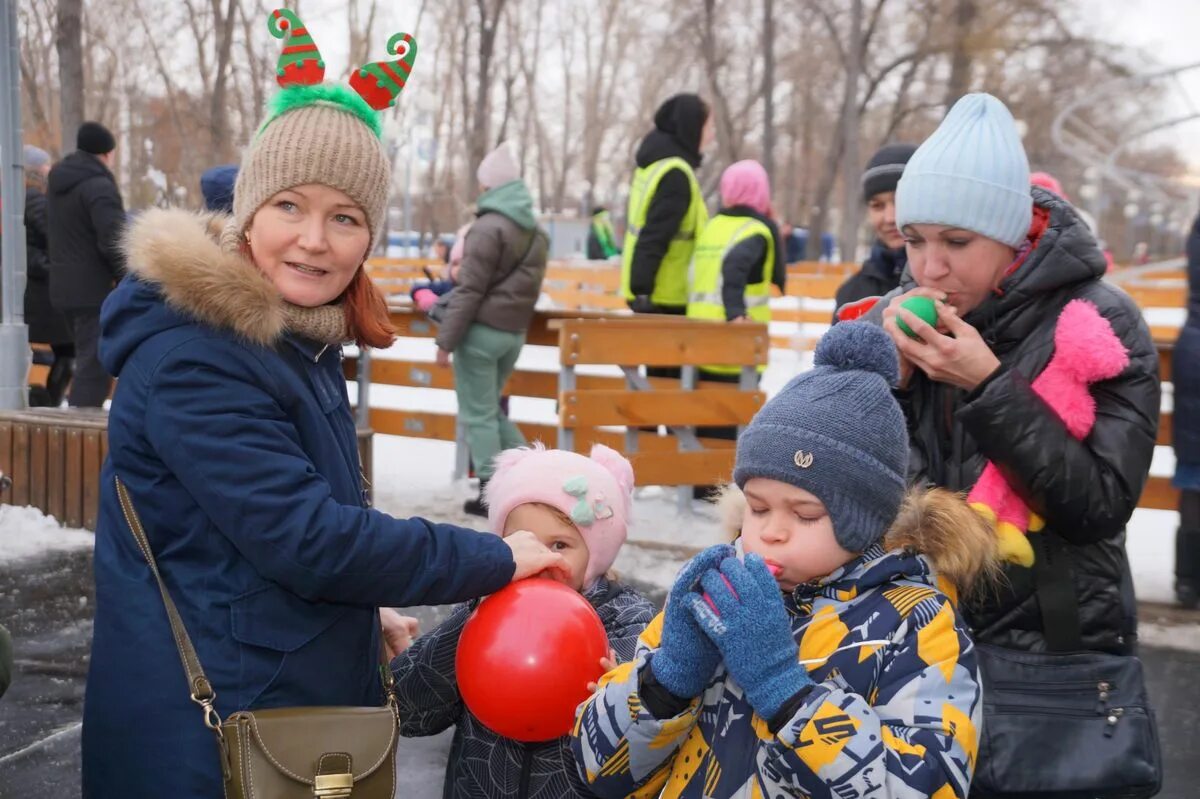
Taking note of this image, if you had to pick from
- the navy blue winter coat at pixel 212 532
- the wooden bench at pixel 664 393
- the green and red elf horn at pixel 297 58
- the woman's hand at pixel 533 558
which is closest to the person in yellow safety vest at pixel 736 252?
the wooden bench at pixel 664 393

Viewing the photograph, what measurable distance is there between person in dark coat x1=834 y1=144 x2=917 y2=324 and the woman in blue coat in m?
2.96

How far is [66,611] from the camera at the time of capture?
5547 mm

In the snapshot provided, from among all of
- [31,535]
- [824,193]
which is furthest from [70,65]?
[824,193]

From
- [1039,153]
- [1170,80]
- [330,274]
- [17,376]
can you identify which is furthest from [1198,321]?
[1039,153]

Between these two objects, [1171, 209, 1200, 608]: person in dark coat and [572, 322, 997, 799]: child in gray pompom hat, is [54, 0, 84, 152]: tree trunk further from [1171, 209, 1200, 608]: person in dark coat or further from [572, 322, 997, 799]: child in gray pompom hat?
[572, 322, 997, 799]: child in gray pompom hat

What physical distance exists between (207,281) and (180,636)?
646 millimetres

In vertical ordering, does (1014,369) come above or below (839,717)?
above

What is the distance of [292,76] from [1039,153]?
3340cm

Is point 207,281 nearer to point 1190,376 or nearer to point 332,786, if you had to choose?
Answer: point 332,786

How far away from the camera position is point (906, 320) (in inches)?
92.0

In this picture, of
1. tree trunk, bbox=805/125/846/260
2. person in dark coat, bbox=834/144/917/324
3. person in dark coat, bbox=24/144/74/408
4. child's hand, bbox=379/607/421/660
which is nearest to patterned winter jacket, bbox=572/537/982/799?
child's hand, bbox=379/607/421/660

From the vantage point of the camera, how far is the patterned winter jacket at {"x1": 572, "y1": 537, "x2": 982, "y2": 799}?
178 centimetres

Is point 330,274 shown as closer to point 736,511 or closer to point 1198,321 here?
point 736,511

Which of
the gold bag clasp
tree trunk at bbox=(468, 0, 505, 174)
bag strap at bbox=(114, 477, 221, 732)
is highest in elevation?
tree trunk at bbox=(468, 0, 505, 174)
